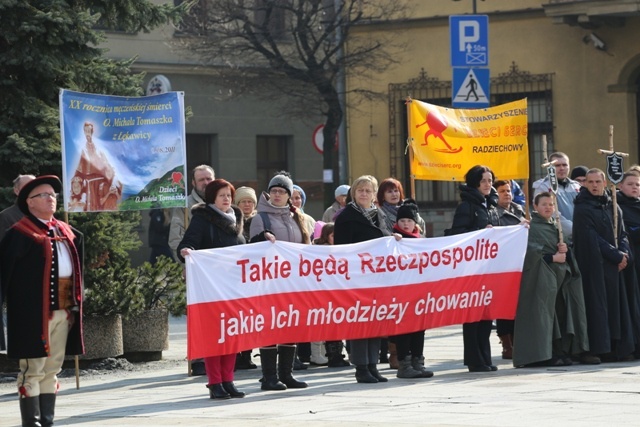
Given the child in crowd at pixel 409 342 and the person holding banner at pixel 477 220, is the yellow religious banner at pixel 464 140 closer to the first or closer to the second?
the person holding banner at pixel 477 220

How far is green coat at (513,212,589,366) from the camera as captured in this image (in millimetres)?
14680

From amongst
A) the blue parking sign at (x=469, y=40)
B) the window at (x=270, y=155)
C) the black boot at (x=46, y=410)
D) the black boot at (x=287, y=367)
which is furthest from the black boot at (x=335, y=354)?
the window at (x=270, y=155)

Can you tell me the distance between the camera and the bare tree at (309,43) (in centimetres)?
3241

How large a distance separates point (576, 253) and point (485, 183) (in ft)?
4.64

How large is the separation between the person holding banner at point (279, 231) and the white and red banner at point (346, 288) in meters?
0.20

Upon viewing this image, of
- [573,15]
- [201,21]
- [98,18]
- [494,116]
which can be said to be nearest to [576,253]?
[494,116]

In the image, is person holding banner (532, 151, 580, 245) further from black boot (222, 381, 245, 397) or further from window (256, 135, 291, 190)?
window (256, 135, 291, 190)

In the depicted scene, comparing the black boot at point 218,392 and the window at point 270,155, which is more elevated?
the window at point 270,155

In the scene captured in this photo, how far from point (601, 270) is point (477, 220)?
1.33m

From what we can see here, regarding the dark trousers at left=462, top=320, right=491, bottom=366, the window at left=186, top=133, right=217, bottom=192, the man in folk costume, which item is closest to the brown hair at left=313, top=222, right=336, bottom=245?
the dark trousers at left=462, top=320, right=491, bottom=366

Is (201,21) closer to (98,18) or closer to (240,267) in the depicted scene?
(98,18)

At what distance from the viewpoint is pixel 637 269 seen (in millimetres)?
15883

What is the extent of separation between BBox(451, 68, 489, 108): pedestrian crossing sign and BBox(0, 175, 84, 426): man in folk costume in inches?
398

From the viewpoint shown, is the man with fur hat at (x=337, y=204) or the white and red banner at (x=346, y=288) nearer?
the white and red banner at (x=346, y=288)
